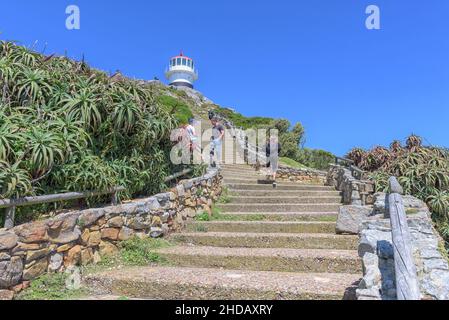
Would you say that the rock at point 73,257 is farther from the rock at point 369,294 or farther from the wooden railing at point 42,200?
the rock at point 369,294

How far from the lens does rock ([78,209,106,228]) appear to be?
14.1 feet

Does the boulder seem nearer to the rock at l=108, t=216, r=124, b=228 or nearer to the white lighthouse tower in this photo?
the rock at l=108, t=216, r=124, b=228

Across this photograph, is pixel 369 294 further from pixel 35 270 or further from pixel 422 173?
pixel 422 173

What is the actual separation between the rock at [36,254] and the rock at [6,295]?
32cm

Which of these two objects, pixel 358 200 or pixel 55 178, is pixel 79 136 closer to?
pixel 55 178

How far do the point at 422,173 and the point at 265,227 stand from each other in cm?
375

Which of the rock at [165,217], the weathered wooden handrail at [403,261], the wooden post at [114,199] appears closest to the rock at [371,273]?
the weathered wooden handrail at [403,261]

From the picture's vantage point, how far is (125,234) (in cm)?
503

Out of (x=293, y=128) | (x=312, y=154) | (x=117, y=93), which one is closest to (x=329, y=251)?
(x=117, y=93)

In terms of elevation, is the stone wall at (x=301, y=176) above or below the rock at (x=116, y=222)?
above

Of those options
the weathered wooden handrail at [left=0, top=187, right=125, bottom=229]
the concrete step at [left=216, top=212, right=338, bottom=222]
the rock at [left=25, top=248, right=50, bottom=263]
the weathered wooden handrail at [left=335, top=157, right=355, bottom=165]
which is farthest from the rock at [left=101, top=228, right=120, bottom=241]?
the weathered wooden handrail at [left=335, top=157, right=355, bottom=165]

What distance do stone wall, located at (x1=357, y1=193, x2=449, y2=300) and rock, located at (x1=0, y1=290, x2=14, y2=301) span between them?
3112 mm

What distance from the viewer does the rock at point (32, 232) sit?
3.54m
